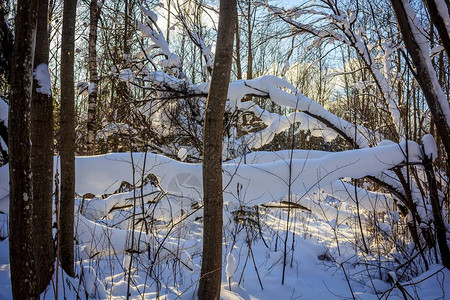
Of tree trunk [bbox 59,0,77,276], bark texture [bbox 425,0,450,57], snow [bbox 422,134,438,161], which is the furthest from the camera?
snow [bbox 422,134,438,161]

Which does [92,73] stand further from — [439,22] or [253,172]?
[439,22]

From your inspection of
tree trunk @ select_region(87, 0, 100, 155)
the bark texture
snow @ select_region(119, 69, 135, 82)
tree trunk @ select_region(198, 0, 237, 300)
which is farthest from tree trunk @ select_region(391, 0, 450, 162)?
tree trunk @ select_region(87, 0, 100, 155)

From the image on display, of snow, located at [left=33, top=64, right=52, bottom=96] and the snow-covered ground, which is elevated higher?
snow, located at [left=33, top=64, right=52, bottom=96]

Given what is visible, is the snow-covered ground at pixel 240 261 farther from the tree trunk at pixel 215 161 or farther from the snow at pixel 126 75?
the snow at pixel 126 75

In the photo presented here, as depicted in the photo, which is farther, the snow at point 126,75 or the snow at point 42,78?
the snow at point 126,75

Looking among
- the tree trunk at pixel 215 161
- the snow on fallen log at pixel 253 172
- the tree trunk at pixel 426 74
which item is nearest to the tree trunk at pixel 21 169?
the tree trunk at pixel 215 161

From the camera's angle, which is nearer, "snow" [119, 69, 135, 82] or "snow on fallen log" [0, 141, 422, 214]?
"snow on fallen log" [0, 141, 422, 214]

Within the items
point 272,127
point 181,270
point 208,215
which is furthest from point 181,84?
point 208,215

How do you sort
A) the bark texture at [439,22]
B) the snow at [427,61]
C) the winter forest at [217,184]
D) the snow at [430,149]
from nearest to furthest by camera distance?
the winter forest at [217,184] < the bark texture at [439,22] < the snow at [427,61] < the snow at [430,149]

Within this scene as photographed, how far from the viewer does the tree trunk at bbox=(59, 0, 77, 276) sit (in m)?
2.35

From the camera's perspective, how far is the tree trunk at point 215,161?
6.33 ft

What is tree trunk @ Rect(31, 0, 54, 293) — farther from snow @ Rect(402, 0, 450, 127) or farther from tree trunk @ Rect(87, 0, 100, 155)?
tree trunk @ Rect(87, 0, 100, 155)

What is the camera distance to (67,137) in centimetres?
235

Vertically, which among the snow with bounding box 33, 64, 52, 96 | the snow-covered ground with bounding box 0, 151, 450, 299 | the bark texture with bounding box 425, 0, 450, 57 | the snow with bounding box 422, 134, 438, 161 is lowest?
the snow-covered ground with bounding box 0, 151, 450, 299
